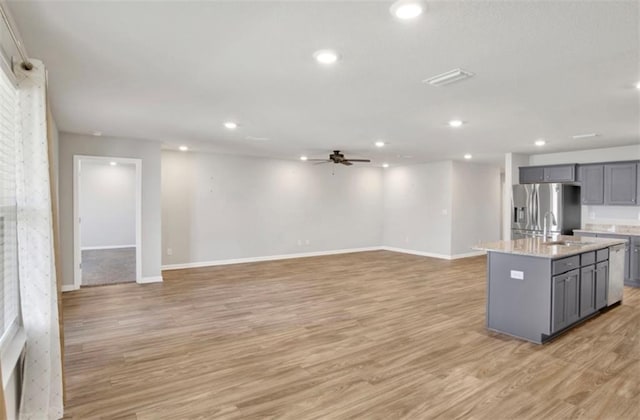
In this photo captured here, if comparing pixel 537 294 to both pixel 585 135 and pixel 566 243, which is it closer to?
pixel 566 243

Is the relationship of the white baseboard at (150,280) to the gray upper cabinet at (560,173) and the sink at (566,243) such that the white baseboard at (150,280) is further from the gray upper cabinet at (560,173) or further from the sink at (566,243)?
the gray upper cabinet at (560,173)

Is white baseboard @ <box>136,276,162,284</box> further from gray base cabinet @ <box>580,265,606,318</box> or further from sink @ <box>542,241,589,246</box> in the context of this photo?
gray base cabinet @ <box>580,265,606,318</box>

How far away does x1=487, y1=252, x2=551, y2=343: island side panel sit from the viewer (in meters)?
3.55

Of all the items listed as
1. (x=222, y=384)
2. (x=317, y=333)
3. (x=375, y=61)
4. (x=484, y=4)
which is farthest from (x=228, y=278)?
(x=484, y=4)

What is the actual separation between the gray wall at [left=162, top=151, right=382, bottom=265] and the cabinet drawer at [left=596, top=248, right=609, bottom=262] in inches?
239

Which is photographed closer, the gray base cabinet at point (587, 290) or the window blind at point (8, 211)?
the window blind at point (8, 211)

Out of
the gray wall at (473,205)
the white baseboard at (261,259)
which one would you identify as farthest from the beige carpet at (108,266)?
the gray wall at (473,205)

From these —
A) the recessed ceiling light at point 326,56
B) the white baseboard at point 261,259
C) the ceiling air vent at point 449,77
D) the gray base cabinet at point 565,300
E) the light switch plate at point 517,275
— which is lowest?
the white baseboard at point 261,259

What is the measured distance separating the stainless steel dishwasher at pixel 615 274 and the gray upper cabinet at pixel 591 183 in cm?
204

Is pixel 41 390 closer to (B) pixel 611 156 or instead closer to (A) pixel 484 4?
(A) pixel 484 4

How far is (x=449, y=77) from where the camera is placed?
2.89m

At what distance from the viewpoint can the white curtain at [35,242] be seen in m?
2.15

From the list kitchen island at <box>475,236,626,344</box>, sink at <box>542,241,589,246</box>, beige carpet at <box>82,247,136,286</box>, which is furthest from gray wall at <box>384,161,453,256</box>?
beige carpet at <box>82,247,136,286</box>

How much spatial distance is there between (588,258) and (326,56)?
12.9 feet
